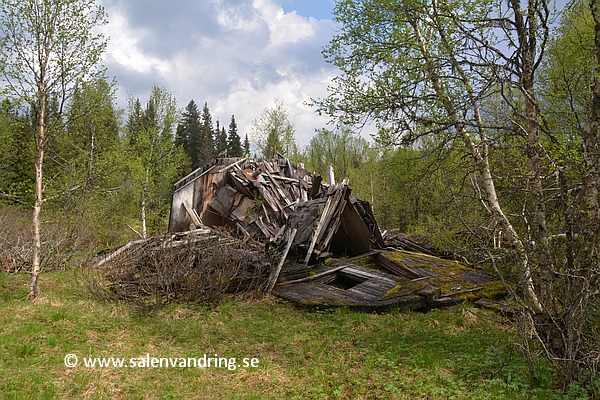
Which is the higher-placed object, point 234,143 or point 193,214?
point 234,143

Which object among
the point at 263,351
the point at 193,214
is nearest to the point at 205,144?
the point at 193,214

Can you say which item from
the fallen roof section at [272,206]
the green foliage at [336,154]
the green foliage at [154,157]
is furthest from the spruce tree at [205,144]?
the fallen roof section at [272,206]

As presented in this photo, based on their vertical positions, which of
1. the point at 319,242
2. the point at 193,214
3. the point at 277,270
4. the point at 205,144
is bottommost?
the point at 277,270

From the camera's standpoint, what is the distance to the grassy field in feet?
14.9

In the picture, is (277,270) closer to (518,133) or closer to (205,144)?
(518,133)

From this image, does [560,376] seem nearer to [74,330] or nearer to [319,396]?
[319,396]

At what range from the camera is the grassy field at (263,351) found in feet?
14.9

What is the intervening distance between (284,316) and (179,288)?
7.93 feet

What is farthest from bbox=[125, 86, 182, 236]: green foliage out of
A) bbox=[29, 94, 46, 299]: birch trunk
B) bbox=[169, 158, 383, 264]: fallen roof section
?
bbox=[29, 94, 46, 299]: birch trunk

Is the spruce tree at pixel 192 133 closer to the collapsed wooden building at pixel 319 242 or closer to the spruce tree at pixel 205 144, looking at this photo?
the spruce tree at pixel 205 144

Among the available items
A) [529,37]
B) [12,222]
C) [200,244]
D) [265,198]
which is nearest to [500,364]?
[529,37]

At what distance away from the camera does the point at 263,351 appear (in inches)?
240

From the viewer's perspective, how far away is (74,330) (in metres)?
6.36

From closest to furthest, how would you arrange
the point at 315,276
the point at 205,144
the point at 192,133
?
1. the point at 315,276
2. the point at 205,144
3. the point at 192,133
